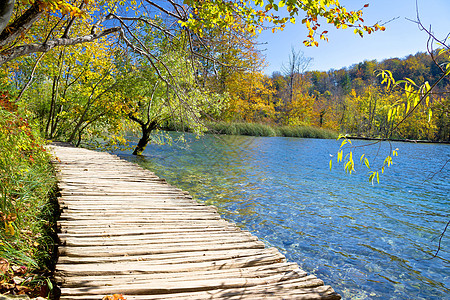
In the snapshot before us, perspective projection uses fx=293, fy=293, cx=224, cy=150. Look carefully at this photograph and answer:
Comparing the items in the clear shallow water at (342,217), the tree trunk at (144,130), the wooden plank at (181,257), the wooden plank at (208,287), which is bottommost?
the clear shallow water at (342,217)

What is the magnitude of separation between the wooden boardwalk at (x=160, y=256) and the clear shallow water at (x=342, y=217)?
1.44 metres

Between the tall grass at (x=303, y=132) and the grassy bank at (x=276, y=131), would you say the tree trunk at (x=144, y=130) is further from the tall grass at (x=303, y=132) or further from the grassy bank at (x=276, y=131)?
the tall grass at (x=303, y=132)

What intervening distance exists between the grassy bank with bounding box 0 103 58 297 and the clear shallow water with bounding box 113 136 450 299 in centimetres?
289

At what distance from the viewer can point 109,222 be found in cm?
330

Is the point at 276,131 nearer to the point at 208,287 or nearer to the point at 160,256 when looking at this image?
the point at 160,256

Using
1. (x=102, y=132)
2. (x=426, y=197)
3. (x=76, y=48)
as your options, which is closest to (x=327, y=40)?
(x=426, y=197)

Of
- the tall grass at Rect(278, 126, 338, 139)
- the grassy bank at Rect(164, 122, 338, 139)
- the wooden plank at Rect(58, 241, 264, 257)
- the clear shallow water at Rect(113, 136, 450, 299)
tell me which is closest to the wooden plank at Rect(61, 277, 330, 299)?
the wooden plank at Rect(58, 241, 264, 257)

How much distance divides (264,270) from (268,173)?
8163 mm

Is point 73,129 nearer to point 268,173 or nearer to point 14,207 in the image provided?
point 268,173

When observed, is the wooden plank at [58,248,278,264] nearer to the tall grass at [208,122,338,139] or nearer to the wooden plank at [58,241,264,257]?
the wooden plank at [58,241,264,257]

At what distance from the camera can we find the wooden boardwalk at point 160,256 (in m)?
2.16

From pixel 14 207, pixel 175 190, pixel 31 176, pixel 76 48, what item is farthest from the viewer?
pixel 76 48

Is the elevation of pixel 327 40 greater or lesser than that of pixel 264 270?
greater

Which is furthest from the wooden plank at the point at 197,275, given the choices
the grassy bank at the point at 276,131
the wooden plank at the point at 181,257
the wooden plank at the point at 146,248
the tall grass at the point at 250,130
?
the grassy bank at the point at 276,131
